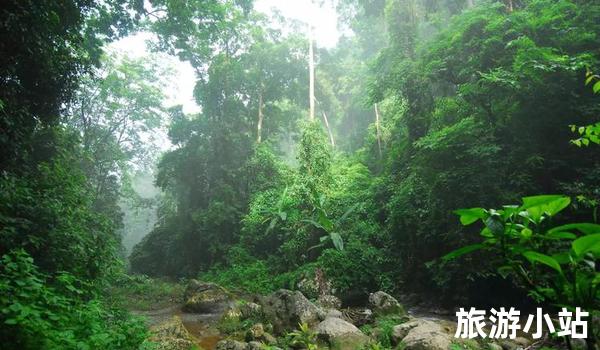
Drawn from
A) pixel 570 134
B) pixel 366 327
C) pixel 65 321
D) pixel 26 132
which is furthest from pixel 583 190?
pixel 26 132

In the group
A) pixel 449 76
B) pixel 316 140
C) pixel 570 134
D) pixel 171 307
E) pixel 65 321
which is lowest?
pixel 171 307

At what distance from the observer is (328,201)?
49.6 ft

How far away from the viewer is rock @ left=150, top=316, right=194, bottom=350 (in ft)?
21.2

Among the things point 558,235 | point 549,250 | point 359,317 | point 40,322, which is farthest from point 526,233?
point 359,317

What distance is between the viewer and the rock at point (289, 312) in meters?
8.34

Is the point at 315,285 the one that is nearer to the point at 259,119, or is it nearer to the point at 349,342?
the point at 349,342

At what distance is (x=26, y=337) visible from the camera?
2979 mm

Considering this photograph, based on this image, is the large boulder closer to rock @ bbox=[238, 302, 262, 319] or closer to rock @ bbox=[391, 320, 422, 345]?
rock @ bbox=[391, 320, 422, 345]

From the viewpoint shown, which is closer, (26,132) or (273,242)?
(26,132)

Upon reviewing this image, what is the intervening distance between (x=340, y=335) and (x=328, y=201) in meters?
8.43

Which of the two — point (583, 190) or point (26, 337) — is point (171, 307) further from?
point (583, 190)

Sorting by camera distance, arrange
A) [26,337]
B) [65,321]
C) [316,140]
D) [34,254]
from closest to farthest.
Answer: [26,337] < [65,321] < [34,254] < [316,140]

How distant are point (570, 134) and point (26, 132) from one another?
13.2m

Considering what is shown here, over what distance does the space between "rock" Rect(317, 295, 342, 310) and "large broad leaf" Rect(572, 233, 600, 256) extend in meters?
10.2
